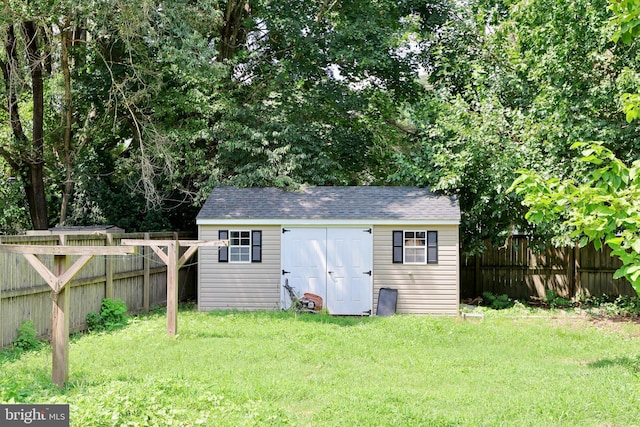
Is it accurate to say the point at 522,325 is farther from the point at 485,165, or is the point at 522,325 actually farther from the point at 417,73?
the point at 417,73

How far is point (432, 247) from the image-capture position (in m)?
15.9

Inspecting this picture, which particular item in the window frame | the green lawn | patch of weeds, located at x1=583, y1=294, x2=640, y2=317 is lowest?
patch of weeds, located at x1=583, y1=294, x2=640, y2=317

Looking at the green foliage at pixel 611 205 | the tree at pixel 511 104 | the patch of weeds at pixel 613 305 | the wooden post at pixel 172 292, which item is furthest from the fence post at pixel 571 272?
the green foliage at pixel 611 205

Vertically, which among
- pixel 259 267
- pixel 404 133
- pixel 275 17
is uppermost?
pixel 275 17

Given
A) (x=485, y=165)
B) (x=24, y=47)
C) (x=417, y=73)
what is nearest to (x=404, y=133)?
(x=417, y=73)

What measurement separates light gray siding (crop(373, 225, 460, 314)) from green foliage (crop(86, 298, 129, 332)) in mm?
5693

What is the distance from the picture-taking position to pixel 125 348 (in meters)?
10.6

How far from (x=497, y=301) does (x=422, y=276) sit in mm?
3108

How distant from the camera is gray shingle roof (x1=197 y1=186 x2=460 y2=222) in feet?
52.6

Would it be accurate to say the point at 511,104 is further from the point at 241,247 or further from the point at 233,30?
the point at 233,30

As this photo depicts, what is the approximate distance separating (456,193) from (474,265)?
291 cm

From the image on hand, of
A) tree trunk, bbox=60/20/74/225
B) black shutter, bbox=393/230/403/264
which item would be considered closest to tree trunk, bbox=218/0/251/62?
tree trunk, bbox=60/20/74/225

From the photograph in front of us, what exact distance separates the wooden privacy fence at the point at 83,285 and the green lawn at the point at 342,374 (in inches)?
27.3

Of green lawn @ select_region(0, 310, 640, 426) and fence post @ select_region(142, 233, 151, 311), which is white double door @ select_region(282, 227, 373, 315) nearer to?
green lawn @ select_region(0, 310, 640, 426)
